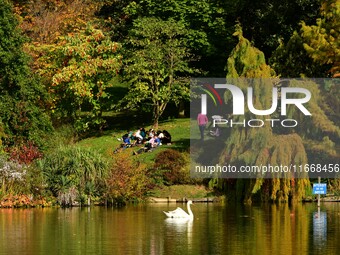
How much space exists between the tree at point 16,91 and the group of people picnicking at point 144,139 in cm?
466

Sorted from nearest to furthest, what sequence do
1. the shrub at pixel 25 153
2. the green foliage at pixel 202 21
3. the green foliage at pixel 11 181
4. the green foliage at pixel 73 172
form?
the green foliage at pixel 11 181, the green foliage at pixel 73 172, the shrub at pixel 25 153, the green foliage at pixel 202 21

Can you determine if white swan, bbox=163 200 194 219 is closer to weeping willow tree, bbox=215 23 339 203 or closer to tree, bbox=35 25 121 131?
weeping willow tree, bbox=215 23 339 203

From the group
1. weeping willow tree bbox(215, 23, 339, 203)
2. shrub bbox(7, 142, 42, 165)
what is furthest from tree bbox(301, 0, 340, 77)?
shrub bbox(7, 142, 42, 165)

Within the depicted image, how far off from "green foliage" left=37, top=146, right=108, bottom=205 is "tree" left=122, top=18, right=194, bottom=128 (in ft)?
40.7

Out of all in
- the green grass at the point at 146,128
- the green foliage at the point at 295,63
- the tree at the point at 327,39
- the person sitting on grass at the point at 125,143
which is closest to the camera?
the tree at the point at 327,39

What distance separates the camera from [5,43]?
63000mm

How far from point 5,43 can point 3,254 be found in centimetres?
2460

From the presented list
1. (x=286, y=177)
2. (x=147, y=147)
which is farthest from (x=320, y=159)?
(x=147, y=147)

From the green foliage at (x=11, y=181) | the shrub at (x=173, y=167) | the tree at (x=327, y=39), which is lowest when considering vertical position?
the green foliage at (x=11, y=181)

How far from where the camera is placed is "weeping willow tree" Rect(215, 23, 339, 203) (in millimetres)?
56656

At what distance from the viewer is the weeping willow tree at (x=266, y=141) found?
186 feet

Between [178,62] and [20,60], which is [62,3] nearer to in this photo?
[178,62]

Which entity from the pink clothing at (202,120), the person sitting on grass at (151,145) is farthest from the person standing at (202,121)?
the person sitting on grass at (151,145)

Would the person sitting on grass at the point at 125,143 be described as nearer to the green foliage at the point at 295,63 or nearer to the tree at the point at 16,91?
the tree at the point at 16,91
